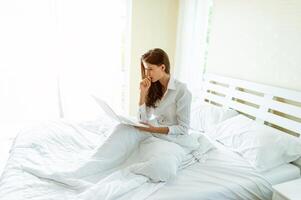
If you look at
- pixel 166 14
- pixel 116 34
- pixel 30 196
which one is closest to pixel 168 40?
pixel 166 14

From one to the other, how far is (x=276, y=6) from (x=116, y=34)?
1.90 meters

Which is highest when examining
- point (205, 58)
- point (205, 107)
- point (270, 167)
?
point (205, 58)

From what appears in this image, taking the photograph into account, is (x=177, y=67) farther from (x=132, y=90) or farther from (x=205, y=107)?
(x=205, y=107)

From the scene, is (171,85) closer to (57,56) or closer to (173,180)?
(173,180)

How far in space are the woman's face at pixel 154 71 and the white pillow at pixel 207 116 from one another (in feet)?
2.48

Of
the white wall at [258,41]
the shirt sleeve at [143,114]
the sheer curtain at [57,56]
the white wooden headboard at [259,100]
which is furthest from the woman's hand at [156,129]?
the sheer curtain at [57,56]

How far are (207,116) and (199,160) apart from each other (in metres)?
0.72

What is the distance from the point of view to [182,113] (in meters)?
1.83

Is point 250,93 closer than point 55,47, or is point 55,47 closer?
point 250,93

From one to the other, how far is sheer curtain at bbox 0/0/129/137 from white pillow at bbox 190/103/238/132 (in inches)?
55.1

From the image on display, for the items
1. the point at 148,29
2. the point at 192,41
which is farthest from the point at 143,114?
the point at 148,29

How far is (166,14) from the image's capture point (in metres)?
3.53

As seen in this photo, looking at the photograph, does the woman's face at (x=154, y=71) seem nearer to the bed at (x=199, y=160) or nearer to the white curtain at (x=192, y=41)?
the bed at (x=199, y=160)

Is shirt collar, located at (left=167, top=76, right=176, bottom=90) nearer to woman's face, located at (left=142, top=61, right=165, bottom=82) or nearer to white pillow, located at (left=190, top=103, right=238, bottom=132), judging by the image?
woman's face, located at (left=142, top=61, right=165, bottom=82)
